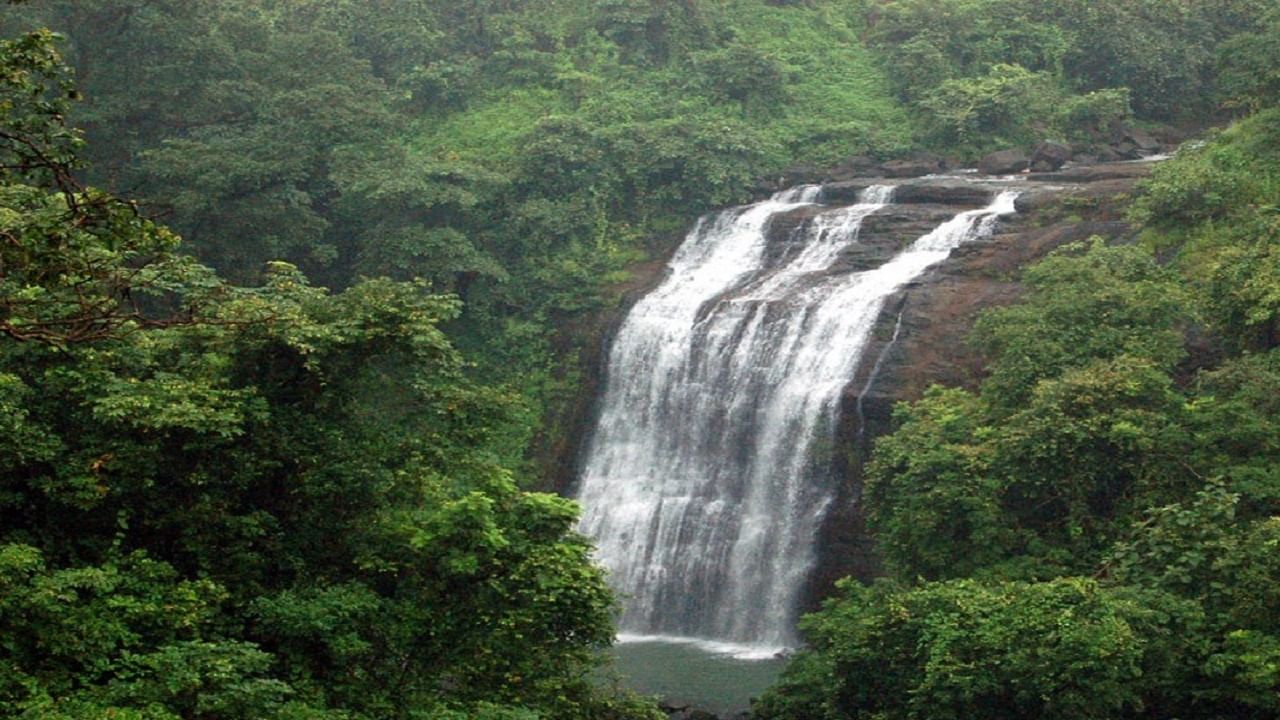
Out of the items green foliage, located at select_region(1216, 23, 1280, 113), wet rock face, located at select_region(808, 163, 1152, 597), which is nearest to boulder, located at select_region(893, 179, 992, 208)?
wet rock face, located at select_region(808, 163, 1152, 597)

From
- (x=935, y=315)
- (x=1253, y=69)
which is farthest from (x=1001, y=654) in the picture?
(x=1253, y=69)

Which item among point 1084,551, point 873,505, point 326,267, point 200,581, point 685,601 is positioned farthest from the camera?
point 326,267

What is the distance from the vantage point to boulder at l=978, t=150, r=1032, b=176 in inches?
1118

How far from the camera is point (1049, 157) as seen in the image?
28203 millimetres

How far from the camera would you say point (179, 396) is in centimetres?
1197

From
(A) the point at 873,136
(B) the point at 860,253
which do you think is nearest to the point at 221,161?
(B) the point at 860,253

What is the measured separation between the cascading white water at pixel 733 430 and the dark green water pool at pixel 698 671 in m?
0.58

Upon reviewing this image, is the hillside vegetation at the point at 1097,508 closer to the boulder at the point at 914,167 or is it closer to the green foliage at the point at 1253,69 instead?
the green foliage at the point at 1253,69

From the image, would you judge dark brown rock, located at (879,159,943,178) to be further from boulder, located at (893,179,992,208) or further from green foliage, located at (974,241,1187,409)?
green foliage, located at (974,241,1187,409)

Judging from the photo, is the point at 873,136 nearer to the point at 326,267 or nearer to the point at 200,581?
the point at 326,267

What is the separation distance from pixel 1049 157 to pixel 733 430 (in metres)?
9.77

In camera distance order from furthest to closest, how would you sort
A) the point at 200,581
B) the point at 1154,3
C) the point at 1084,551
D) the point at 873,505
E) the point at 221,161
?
the point at 1154,3
the point at 221,161
the point at 873,505
the point at 1084,551
the point at 200,581

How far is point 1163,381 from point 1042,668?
198 inches

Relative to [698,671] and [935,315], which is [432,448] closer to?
[698,671]
